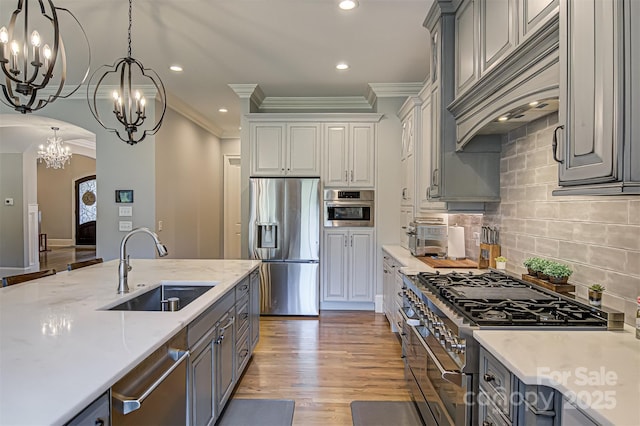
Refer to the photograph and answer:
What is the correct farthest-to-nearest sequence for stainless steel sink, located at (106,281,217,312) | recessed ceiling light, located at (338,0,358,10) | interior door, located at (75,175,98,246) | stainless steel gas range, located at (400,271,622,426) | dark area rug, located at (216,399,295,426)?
interior door, located at (75,175,98,246), recessed ceiling light, located at (338,0,358,10), dark area rug, located at (216,399,295,426), stainless steel sink, located at (106,281,217,312), stainless steel gas range, located at (400,271,622,426)

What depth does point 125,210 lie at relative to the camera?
499 centimetres

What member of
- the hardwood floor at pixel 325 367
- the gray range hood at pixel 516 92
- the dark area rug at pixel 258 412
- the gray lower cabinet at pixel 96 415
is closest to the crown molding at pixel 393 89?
the gray range hood at pixel 516 92

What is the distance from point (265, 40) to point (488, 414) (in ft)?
11.0

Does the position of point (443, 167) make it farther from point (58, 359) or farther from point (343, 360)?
point (58, 359)

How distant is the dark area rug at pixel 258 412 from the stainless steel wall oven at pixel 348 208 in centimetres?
259

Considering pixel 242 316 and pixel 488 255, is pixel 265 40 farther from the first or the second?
pixel 488 255

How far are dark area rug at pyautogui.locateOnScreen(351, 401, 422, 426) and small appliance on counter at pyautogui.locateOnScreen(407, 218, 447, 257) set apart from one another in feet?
4.83

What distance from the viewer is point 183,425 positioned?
1.66 m

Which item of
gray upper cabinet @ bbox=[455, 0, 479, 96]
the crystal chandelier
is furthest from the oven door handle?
the crystal chandelier

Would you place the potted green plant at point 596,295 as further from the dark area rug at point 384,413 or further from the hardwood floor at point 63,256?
the hardwood floor at point 63,256

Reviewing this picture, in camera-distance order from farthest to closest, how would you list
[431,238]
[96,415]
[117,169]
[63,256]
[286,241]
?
1. [63,256]
2. [117,169]
3. [286,241]
4. [431,238]
5. [96,415]

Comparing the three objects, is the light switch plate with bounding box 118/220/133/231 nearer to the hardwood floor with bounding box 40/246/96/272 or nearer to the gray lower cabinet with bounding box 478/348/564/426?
the hardwood floor with bounding box 40/246/96/272

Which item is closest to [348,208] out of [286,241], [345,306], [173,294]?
[286,241]

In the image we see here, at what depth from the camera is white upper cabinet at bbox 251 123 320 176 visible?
486cm
